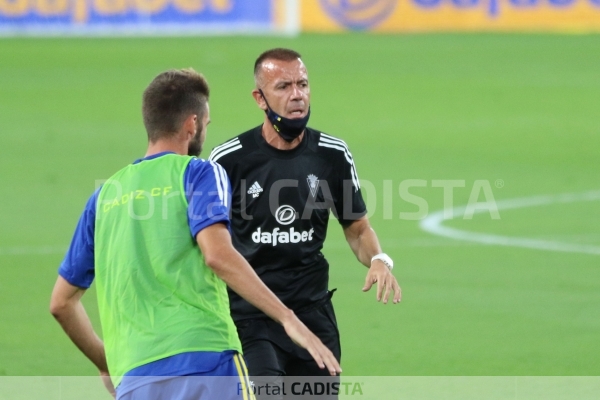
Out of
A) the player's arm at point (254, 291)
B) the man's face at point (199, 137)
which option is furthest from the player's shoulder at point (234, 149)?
the player's arm at point (254, 291)

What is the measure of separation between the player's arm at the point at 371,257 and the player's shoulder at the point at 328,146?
1.21ft

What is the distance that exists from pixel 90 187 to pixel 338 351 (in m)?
10.4

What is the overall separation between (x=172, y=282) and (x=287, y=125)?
6.57ft

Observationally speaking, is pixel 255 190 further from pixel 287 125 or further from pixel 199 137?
pixel 199 137

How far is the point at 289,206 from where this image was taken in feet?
22.2

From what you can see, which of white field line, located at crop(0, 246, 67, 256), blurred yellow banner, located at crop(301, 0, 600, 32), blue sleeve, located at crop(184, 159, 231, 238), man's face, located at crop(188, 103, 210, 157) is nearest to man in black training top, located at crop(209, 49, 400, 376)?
man's face, located at crop(188, 103, 210, 157)

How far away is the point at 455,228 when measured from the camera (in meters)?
14.4

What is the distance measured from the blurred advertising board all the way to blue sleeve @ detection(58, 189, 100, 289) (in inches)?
1317

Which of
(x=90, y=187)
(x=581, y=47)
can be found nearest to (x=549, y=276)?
(x=90, y=187)

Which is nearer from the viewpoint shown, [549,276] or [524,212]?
[549,276]

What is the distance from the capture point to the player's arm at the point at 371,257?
614cm

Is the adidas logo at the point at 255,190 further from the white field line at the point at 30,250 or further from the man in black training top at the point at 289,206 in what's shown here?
the white field line at the point at 30,250

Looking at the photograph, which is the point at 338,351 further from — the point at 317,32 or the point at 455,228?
the point at 317,32

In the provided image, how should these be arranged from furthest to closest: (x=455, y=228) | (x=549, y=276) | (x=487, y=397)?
(x=455, y=228), (x=549, y=276), (x=487, y=397)
